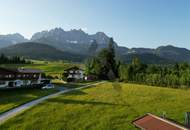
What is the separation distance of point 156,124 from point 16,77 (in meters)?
70.1

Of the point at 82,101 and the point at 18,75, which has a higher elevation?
the point at 18,75

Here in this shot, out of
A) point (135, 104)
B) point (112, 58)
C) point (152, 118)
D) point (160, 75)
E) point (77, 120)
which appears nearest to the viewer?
point (152, 118)

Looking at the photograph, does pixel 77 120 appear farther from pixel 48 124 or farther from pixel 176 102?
pixel 176 102

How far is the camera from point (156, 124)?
1817cm

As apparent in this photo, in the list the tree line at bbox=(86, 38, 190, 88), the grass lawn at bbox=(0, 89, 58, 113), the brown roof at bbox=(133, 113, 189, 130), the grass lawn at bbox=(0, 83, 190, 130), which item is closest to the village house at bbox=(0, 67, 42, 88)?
the grass lawn at bbox=(0, 89, 58, 113)

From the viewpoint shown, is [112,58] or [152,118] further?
[112,58]

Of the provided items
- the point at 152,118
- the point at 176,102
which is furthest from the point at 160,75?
the point at 152,118

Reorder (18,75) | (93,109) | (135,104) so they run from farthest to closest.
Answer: (18,75) → (135,104) → (93,109)

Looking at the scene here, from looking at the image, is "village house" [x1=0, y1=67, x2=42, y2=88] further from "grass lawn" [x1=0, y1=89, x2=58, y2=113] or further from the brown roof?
the brown roof

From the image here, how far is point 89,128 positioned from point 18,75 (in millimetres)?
53037

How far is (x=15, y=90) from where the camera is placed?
68.2 m

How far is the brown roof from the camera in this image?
1709cm

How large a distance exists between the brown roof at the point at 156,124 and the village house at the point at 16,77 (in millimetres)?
63561

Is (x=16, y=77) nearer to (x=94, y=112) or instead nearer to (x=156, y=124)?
(x=94, y=112)
